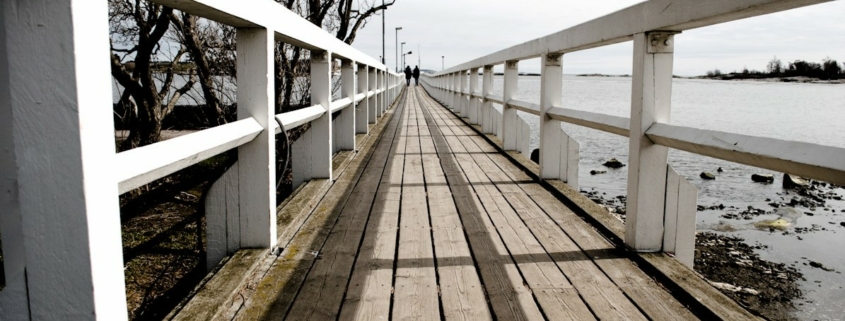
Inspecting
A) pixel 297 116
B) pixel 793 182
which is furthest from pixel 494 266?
pixel 793 182

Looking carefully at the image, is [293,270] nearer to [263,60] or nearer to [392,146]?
[263,60]

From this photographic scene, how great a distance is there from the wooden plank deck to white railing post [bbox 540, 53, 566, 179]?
233mm

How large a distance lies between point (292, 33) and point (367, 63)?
443 centimetres

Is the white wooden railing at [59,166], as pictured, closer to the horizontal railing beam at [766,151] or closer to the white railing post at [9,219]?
the white railing post at [9,219]

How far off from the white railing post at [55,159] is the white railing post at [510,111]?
5.14 metres

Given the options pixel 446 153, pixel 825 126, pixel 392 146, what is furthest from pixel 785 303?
pixel 825 126

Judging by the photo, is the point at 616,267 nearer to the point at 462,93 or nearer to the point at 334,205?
the point at 334,205

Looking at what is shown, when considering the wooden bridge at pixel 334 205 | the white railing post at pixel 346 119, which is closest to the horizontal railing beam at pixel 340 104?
the wooden bridge at pixel 334 205

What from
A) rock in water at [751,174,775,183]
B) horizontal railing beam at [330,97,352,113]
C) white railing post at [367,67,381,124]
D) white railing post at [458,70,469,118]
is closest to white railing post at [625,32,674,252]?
horizontal railing beam at [330,97,352,113]

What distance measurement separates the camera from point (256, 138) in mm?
2451

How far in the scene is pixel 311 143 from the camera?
13.8 feet

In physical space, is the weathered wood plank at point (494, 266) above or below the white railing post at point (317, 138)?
below

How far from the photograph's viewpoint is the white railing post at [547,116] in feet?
14.1

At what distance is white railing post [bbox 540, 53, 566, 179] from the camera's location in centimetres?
429
